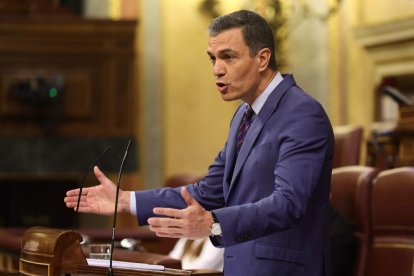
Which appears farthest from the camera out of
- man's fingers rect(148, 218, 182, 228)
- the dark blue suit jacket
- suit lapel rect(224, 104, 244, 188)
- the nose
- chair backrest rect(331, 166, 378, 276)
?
chair backrest rect(331, 166, 378, 276)

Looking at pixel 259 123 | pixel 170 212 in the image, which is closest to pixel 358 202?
pixel 259 123

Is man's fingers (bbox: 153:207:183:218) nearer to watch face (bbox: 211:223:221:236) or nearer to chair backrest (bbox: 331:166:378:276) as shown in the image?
watch face (bbox: 211:223:221:236)

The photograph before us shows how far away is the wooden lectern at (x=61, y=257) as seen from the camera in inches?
83.1

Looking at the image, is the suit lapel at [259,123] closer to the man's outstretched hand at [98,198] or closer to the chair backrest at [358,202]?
the man's outstretched hand at [98,198]

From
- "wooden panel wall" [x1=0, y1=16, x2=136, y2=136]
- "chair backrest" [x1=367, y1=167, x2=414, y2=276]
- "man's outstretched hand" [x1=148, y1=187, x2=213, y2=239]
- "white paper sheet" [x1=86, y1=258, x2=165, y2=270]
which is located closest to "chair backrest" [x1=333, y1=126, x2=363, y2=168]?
"chair backrest" [x1=367, y1=167, x2=414, y2=276]

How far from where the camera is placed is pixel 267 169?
2.18 m

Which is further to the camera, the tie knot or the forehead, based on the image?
the tie knot

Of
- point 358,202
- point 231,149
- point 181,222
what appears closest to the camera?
→ point 181,222

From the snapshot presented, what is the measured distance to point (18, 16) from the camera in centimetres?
650

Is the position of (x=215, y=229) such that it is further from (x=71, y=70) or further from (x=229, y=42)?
(x=71, y=70)

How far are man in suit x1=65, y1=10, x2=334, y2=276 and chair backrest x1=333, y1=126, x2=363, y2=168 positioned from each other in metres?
1.86

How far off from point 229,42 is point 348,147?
204 cm

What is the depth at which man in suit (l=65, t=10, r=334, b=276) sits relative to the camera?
2031 mm

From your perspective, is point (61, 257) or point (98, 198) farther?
point (98, 198)
